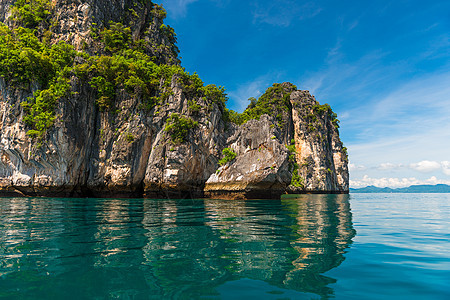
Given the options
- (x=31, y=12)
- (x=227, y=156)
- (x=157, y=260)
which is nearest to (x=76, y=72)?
(x=31, y=12)

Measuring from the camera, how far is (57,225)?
7.59 meters

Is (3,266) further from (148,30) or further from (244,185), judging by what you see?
(148,30)

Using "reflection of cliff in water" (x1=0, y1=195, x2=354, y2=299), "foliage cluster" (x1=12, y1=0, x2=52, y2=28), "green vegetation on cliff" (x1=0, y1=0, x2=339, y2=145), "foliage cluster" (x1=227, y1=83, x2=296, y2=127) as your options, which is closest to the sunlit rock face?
"foliage cluster" (x1=227, y1=83, x2=296, y2=127)

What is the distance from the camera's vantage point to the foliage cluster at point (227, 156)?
2567 centimetres

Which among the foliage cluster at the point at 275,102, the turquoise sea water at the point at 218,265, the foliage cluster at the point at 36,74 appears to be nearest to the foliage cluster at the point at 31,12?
the foliage cluster at the point at 36,74

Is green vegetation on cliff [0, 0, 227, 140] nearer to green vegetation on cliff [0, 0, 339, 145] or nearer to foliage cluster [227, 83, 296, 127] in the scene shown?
green vegetation on cliff [0, 0, 339, 145]

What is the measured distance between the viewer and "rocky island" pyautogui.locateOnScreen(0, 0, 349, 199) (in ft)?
83.0

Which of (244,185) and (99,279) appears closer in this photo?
(99,279)

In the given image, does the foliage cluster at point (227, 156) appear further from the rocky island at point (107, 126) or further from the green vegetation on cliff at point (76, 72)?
the green vegetation on cliff at point (76, 72)

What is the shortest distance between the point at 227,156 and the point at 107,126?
52.1ft

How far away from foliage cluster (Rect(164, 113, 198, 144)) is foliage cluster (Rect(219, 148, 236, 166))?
4.68 metres

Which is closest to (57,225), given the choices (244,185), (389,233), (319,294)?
(319,294)

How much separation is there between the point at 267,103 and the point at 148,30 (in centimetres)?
3672

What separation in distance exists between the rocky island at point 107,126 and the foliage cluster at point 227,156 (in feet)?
0.38
